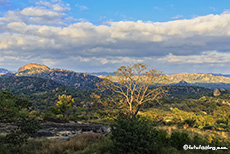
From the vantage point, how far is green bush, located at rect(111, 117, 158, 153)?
9.41 metres

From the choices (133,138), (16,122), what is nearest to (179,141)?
(133,138)

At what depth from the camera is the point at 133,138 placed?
9453 millimetres

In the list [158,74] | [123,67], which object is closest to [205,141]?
[158,74]

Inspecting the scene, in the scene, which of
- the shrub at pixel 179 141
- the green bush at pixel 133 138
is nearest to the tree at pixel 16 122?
the green bush at pixel 133 138

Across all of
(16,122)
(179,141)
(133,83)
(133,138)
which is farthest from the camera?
(133,83)

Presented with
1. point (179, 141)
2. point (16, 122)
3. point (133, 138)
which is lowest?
point (179, 141)

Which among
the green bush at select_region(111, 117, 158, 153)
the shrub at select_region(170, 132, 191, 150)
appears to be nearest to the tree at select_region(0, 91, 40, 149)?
the green bush at select_region(111, 117, 158, 153)

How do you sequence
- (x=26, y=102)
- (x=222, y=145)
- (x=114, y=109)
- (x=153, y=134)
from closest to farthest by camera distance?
(x=153, y=134), (x=222, y=145), (x=26, y=102), (x=114, y=109)

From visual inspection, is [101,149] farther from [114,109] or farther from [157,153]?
[114,109]

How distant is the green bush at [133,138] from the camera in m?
9.41

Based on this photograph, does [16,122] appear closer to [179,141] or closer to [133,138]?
[133,138]

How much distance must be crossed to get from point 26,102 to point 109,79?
10227 millimetres

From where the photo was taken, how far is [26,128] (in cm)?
1084

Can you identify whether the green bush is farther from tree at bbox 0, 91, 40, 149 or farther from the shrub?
tree at bbox 0, 91, 40, 149
